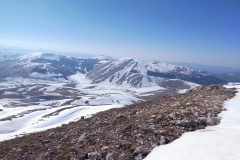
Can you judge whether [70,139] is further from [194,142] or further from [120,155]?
[194,142]

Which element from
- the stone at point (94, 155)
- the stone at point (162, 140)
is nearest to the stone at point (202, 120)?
the stone at point (162, 140)

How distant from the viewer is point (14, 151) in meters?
21.7

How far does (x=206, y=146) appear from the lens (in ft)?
54.1

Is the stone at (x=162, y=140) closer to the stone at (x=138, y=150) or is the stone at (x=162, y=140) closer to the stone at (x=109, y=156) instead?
the stone at (x=138, y=150)

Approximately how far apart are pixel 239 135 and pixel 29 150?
59.9 feet

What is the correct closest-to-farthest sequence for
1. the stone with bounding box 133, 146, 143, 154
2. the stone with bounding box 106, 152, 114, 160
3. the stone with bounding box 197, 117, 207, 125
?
the stone with bounding box 106, 152, 114, 160
the stone with bounding box 133, 146, 143, 154
the stone with bounding box 197, 117, 207, 125

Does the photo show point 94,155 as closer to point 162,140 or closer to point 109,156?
point 109,156

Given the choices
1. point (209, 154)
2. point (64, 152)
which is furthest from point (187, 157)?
point (64, 152)

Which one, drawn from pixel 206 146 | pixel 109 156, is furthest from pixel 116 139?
pixel 206 146

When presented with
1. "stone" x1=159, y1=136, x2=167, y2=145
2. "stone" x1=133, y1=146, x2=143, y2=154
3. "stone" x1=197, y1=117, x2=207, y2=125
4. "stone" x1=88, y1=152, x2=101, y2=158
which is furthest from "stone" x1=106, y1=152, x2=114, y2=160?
"stone" x1=197, y1=117, x2=207, y2=125

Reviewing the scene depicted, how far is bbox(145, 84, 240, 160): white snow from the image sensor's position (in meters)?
15.0

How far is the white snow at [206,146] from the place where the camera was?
Answer: 15.0 meters

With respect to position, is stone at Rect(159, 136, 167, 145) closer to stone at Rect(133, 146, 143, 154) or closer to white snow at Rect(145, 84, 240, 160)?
white snow at Rect(145, 84, 240, 160)

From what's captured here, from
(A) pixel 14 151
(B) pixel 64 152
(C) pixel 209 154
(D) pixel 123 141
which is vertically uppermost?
(C) pixel 209 154
